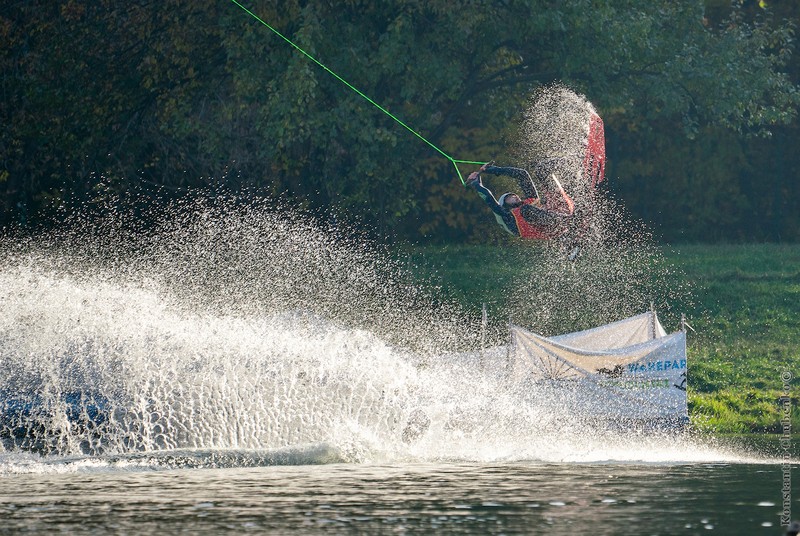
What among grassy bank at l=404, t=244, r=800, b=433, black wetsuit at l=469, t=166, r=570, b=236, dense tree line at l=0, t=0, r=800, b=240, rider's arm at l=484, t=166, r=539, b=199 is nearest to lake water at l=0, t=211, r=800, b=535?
rider's arm at l=484, t=166, r=539, b=199

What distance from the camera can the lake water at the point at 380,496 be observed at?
576 inches

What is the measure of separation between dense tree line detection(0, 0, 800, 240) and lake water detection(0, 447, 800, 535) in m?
14.6

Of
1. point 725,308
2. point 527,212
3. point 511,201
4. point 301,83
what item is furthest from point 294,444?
point 725,308

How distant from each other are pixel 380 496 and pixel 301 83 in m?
17.0

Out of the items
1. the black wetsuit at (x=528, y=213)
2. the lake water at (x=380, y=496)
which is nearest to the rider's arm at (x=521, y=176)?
the black wetsuit at (x=528, y=213)

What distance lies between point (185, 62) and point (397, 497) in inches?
765

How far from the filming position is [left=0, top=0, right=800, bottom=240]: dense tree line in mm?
33469

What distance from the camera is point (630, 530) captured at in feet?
46.9

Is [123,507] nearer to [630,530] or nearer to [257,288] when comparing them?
[630,530]

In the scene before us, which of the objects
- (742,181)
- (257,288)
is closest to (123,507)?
(257,288)

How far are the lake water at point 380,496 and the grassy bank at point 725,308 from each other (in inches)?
269

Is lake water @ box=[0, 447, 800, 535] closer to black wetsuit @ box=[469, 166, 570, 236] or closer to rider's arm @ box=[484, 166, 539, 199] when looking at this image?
rider's arm @ box=[484, 166, 539, 199]

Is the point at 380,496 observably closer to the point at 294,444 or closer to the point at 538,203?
the point at 294,444

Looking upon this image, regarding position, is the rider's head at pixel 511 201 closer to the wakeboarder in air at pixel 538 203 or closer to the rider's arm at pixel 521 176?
the wakeboarder in air at pixel 538 203
